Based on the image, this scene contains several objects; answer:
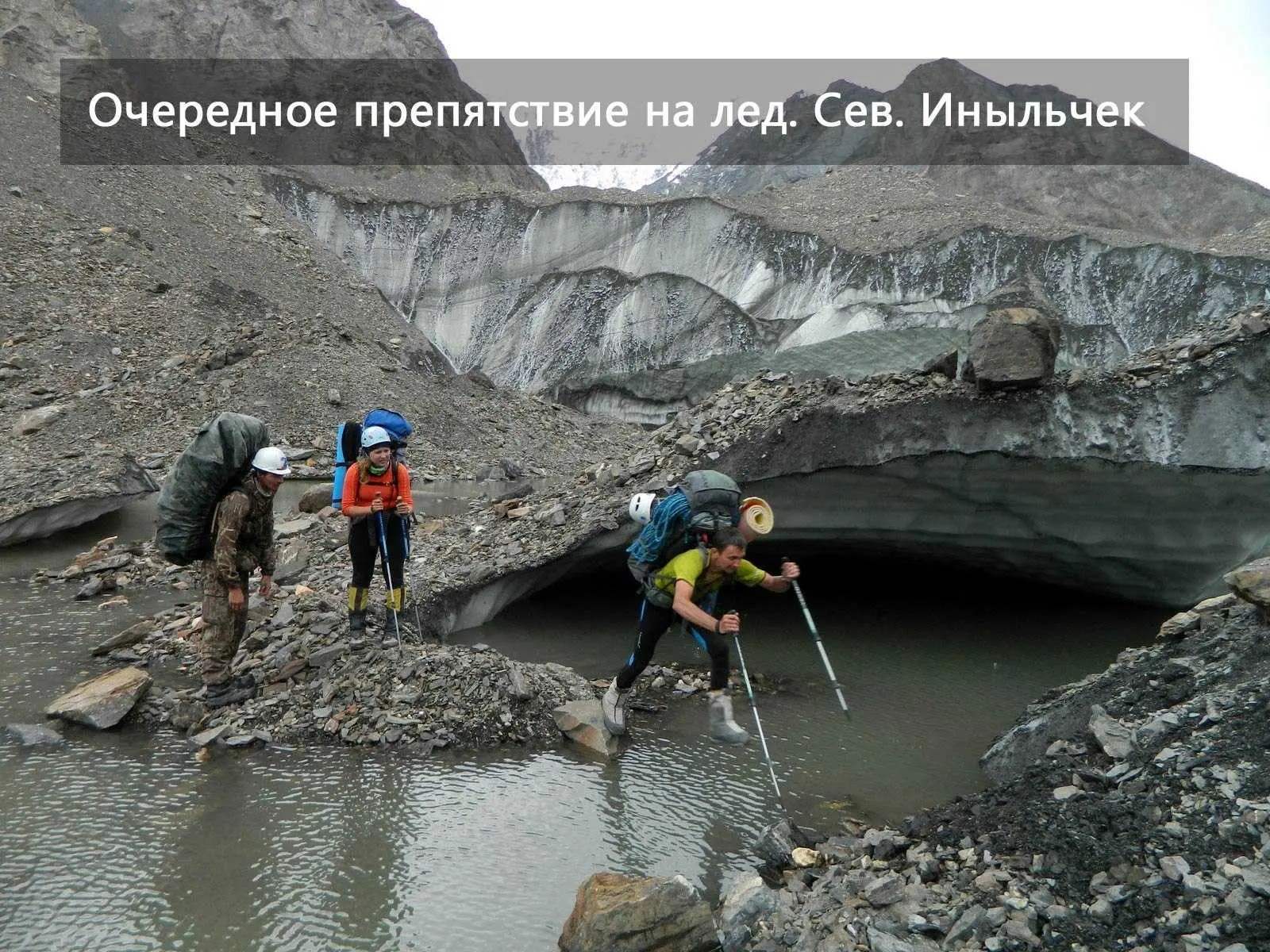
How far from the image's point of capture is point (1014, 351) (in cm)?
735

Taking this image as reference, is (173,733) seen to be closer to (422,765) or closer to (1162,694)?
(422,765)

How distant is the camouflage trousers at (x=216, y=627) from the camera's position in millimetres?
5863

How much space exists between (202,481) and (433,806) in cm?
252

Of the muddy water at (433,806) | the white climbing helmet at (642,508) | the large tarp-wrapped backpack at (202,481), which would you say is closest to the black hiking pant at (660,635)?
the white climbing helmet at (642,508)

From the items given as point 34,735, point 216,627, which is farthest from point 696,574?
point 34,735

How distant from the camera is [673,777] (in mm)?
5203

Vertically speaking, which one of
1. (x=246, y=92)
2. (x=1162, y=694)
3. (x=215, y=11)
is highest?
(x=215, y=11)

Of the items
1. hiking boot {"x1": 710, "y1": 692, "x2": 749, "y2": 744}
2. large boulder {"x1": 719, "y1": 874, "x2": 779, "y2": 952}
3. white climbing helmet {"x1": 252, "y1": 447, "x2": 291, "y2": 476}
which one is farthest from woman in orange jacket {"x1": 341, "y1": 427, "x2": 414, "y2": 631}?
large boulder {"x1": 719, "y1": 874, "x2": 779, "y2": 952}

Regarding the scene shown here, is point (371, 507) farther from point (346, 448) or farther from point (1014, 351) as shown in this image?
point (1014, 351)

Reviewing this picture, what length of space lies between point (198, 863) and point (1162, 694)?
4.61 metres

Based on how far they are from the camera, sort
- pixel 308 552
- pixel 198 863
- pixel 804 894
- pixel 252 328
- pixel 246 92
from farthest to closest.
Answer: pixel 246 92, pixel 252 328, pixel 308 552, pixel 198 863, pixel 804 894

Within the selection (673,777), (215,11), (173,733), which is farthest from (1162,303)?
(215,11)

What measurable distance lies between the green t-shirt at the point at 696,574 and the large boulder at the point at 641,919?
5.05ft

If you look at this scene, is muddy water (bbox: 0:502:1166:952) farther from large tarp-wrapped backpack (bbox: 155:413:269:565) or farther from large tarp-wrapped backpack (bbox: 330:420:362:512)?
large tarp-wrapped backpack (bbox: 330:420:362:512)
